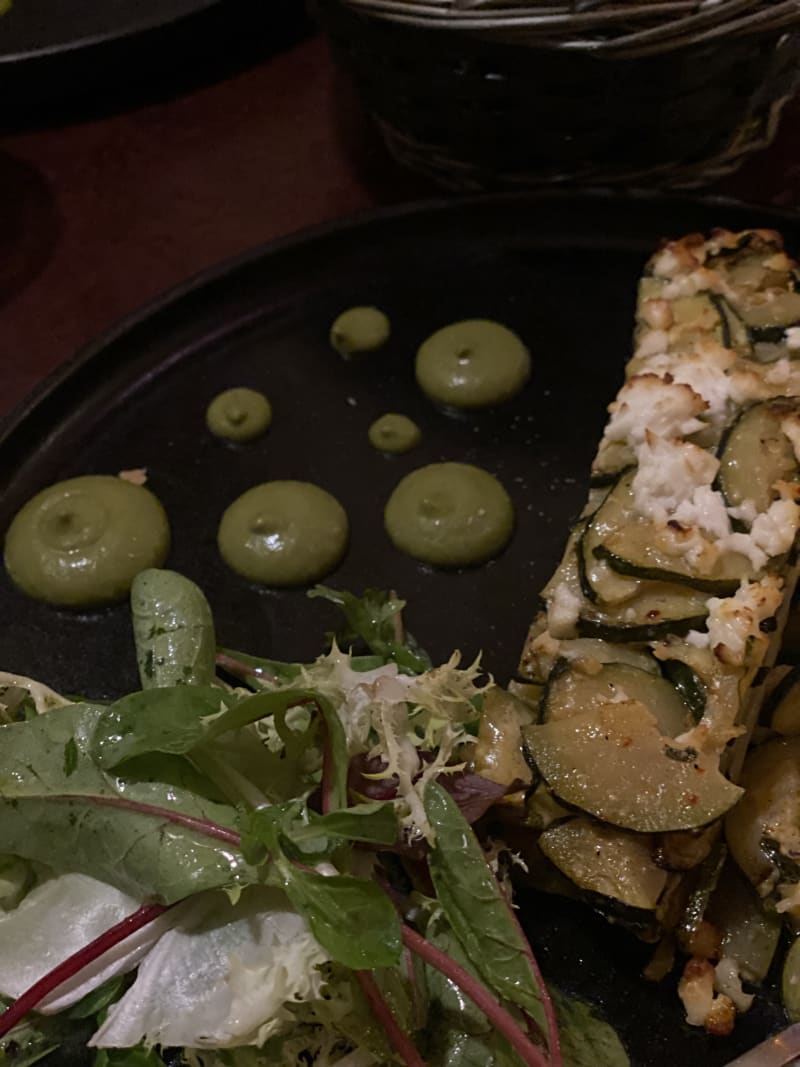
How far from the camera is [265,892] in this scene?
137cm

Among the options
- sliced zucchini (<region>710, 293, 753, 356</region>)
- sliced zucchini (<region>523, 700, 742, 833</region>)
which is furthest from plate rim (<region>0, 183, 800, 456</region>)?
sliced zucchini (<region>523, 700, 742, 833</region>)

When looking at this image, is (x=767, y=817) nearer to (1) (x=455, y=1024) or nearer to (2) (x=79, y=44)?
(1) (x=455, y=1024)

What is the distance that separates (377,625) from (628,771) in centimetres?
57

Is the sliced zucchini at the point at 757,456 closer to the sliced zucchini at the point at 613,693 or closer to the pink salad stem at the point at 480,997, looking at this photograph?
the sliced zucchini at the point at 613,693

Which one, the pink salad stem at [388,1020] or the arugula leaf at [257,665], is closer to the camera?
the pink salad stem at [388,1020]

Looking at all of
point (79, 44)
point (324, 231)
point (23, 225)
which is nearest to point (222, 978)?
point (324, 231)

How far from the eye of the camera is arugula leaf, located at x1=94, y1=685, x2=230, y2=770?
1.34m

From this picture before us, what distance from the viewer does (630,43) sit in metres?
1.84

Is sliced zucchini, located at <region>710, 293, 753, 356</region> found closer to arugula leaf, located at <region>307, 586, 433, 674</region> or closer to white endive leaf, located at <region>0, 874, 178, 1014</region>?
arugula leaf, located at <region>307, 586, 433, 674</region>

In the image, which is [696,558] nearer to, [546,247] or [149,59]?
[546,247]

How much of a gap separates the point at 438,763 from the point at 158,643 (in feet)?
1.69

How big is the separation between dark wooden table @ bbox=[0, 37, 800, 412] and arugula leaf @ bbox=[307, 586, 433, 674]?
44.9 inches

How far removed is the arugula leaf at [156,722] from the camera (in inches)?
52.9

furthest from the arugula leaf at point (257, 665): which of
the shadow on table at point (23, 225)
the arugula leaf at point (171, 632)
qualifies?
the shadow on table at point (23, 225)
